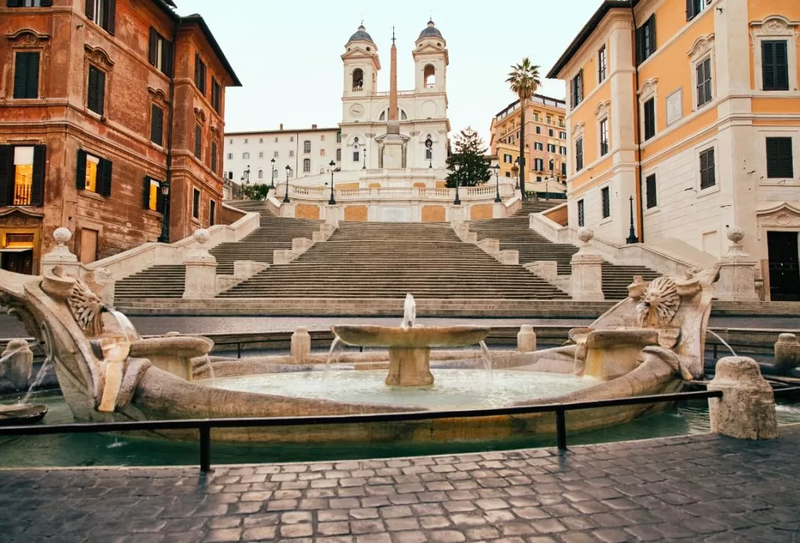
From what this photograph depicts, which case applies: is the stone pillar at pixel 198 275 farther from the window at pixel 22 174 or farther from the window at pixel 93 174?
the window at pixel 22 174

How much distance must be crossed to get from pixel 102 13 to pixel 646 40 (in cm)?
3015

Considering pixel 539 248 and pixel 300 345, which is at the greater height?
pixel 539 248

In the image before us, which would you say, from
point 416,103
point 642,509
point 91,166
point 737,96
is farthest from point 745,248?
point 416,103

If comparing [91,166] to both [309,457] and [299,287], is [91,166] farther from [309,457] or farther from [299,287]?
[309,457]

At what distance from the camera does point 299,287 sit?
21000 millimetres

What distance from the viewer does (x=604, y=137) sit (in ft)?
105

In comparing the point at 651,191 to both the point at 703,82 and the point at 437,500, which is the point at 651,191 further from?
the point at 437,500

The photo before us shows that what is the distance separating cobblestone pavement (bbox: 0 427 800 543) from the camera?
298cm

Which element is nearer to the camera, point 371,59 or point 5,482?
point 5,482

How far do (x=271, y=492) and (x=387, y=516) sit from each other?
0.92 meters

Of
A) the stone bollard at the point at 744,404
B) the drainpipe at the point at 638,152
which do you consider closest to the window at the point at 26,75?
the stone bollard at the point at 744,404

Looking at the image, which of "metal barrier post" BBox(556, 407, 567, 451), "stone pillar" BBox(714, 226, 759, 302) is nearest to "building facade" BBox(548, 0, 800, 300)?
"stone pillar" BBox(714, 226, 759, 302)

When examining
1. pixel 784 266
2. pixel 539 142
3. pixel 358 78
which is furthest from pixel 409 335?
pixel 539 142

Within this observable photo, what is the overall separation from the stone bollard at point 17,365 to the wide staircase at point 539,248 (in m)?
18.4
